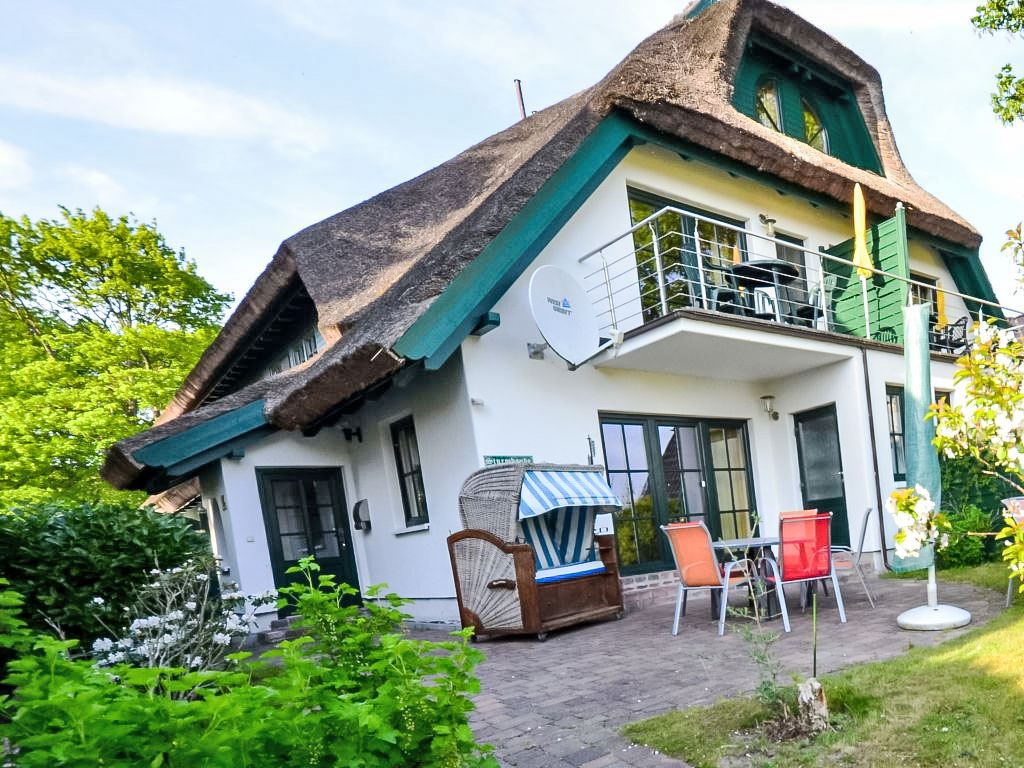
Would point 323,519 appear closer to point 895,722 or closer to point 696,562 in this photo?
point 696,562

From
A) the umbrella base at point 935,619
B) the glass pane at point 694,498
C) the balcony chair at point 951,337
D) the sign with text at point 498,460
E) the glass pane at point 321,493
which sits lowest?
the umbrella base at point 935,619

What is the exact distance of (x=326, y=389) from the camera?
226 inches

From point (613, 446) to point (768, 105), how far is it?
6.20 meters

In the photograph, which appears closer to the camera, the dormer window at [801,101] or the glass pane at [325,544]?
the glass pane at [325,544]

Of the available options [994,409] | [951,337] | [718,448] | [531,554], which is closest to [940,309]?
[951,337]

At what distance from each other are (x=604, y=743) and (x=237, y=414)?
4.99 m

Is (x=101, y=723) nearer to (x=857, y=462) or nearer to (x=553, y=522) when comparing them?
(x=553, y=522)

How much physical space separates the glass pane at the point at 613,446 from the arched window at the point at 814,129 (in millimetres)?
6521

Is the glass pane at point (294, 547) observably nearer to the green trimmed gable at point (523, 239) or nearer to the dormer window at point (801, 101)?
the green trimmed gable at point (523, 239)

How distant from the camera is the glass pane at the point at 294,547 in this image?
22.4ft

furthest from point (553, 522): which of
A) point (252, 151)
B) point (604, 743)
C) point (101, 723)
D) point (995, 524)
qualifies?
point (252, 151)

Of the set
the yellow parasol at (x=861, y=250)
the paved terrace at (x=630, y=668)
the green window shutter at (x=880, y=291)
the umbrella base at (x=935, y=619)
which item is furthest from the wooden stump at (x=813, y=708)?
the green window shutter at (x=880, y=291)

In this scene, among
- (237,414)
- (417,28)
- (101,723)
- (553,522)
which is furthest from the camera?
(417,28)

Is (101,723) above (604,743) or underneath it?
above
